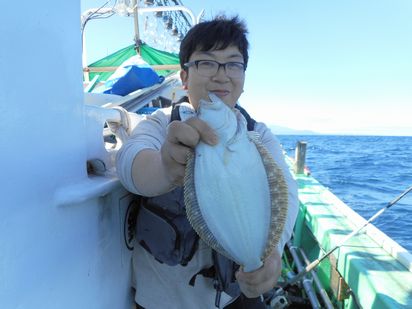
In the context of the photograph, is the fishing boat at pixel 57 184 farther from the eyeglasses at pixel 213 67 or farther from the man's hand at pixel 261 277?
the man's hand at pixel 261 277

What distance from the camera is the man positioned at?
1458mm

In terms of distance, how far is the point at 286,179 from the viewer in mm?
1507

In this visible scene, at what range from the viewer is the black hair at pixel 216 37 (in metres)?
1.60

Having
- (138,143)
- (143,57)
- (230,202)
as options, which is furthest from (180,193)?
(143,57)

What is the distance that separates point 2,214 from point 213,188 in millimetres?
632

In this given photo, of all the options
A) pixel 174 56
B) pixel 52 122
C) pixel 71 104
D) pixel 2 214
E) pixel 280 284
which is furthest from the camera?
pixel 174 56

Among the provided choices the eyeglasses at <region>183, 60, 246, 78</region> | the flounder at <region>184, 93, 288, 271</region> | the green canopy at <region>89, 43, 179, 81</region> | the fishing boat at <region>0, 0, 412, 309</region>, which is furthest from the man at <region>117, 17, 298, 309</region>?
the green canopy at <region>89, 43, 179, 81</region>

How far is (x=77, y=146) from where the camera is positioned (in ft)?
4.04

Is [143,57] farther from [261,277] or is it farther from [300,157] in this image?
[261,277]

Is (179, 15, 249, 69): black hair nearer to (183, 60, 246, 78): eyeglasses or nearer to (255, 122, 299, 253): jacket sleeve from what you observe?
(183, 60, 246, 78): eyeglasses

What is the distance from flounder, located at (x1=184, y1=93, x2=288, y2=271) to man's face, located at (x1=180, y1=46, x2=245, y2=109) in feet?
1.47

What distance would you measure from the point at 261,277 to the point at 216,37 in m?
1.16

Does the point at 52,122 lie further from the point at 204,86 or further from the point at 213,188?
the point at 204,86

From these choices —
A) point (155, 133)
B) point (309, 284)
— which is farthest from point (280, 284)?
point (155, 133)
